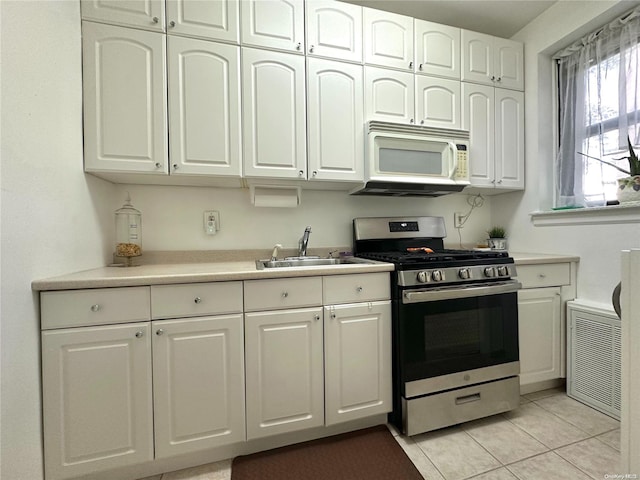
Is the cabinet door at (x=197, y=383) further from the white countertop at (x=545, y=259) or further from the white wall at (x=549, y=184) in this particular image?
the white wall at (x=549, y=184)

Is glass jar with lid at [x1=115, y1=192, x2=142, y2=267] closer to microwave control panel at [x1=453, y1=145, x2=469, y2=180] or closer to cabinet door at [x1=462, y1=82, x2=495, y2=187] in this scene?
microwave control panel at [x1=453, y1=145, x2=469, y2=180]

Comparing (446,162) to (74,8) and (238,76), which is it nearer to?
(238,76)

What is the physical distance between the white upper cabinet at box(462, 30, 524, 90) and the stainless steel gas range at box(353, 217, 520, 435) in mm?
1374

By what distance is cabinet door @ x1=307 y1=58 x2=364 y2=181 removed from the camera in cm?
174

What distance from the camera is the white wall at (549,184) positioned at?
1.74 meters

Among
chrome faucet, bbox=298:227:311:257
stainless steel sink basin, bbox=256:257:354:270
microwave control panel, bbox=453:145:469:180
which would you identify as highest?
microwave control panel, bbox=453:145:469:180

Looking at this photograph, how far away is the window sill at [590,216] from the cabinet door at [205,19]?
7.76 feet

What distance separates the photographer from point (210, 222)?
1.91 meters

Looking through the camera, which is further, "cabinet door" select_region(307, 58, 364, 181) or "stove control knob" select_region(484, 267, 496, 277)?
"cabinet door" select_region(307, 58, 364, 181)

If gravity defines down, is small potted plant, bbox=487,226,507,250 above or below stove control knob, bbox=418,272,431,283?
above

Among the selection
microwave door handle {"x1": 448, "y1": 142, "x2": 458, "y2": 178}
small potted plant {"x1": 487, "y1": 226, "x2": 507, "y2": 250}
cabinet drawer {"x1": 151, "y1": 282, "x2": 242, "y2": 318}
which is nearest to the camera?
cabinet drawer {"x1": 151, "y1": 282, "x2": 242, "y2": 318}

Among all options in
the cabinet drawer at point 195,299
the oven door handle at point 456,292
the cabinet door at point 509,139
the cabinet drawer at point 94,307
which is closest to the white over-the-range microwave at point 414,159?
the cabinet door at point 509,139

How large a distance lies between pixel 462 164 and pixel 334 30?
47.6 inches

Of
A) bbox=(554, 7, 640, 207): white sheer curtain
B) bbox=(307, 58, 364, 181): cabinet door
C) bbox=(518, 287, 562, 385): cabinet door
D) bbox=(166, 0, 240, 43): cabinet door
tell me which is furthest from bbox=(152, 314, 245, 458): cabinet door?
bbox=(554, 7, 640, 207): white sheer curtain
